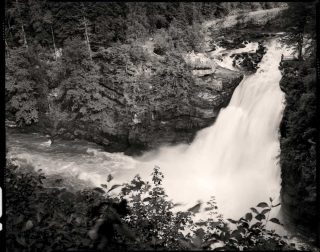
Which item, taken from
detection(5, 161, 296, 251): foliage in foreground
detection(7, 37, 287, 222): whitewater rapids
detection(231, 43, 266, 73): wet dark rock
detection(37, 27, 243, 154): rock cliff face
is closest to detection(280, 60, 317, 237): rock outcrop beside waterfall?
detection(7, 37, 287, 222): whitewater rapids

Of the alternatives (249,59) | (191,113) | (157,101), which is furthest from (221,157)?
(249,59)

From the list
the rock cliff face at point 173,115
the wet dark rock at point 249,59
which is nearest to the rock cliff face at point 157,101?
the rock cliff face at point 173,115

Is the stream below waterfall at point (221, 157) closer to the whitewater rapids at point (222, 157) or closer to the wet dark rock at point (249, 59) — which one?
the whitewater rapids at point (222, 157)

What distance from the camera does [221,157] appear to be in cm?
1648

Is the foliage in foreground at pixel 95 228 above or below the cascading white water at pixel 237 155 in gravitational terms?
above

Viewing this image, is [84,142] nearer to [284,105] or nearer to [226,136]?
[226,136]

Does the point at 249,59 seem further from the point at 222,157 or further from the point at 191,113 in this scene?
the point at 222,157

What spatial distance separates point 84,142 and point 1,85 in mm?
13425

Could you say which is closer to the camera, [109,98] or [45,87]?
[109,98]

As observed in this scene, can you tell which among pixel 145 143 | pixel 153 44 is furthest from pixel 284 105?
pixel 153 44

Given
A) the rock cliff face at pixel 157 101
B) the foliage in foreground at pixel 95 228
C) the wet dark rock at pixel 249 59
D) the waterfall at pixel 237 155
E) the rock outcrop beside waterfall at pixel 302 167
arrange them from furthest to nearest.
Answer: the wet dark rock at pixel 249 59
the rock cliff face at pixel 157 101
the waterfall at pixel 237 155
the rock outcrop beside waterfall at pixel 302 167
the foliage in foreground at pixel 95 228

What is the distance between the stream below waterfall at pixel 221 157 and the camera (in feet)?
46.2

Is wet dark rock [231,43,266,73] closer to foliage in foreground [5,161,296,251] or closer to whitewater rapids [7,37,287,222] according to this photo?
whitewater rapids [7,37,287,222]

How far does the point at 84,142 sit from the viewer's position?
1964cm
